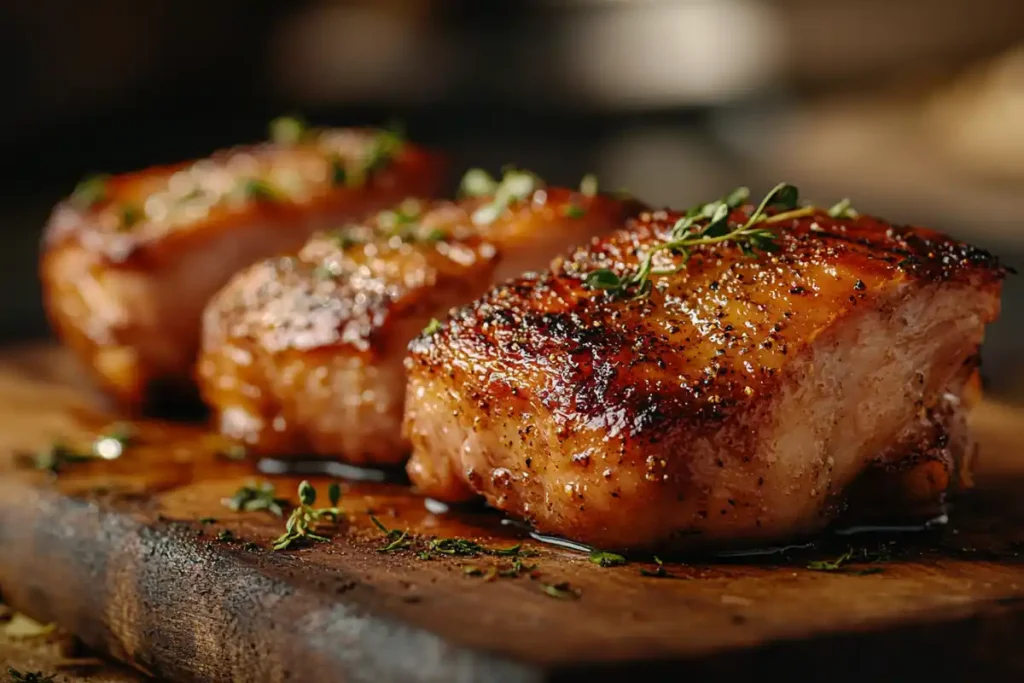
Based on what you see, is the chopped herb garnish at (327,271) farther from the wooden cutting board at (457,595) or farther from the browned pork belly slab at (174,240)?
the browned pork belly slab at (174,240)

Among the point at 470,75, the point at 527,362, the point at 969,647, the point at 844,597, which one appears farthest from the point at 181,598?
the point at 470,75

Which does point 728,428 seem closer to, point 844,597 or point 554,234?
point 844,597

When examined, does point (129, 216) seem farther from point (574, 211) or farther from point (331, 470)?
point (574, 211)

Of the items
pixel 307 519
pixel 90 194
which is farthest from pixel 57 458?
pixel 90 194

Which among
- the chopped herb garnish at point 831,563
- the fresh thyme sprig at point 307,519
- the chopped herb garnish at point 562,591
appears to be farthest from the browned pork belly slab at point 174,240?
the chopped herb garnish at point 831,563

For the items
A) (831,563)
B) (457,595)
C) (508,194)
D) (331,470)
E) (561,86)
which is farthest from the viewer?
(561,86)

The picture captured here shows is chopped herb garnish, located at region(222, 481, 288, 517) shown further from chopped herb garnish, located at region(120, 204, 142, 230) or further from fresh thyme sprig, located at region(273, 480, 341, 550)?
chopped herb garnish, located at region(120, 204, 142, 230)
